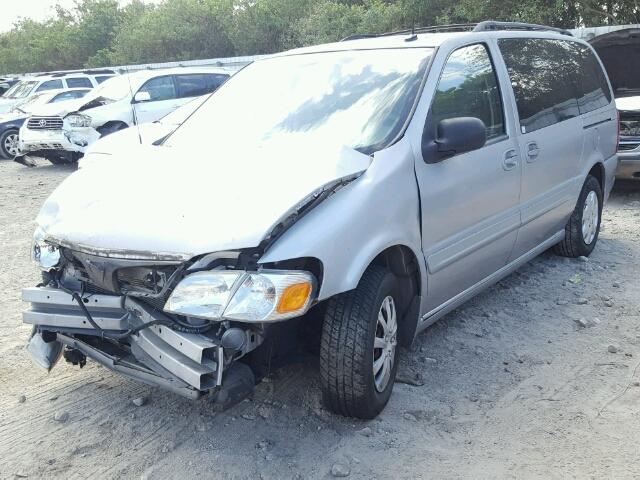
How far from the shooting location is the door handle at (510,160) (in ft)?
14.0

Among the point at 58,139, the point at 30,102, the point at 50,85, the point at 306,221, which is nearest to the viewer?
the point at 306,221

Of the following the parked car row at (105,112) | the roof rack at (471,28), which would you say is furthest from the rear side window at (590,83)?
the parked car row at (105,112)

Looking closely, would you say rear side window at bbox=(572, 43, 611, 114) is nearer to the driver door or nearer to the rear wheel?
the driver door

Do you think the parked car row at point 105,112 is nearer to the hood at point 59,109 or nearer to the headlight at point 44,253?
the hood at point 59,109

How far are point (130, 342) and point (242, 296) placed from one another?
62cm

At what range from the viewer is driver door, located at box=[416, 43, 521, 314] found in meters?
3.65

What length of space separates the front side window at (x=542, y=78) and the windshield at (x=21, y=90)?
52.5 feet

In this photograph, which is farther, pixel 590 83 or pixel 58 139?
pixel 58 139

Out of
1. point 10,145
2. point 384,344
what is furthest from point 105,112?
point 384,344

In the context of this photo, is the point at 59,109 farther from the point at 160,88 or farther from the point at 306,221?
the point at 306,221

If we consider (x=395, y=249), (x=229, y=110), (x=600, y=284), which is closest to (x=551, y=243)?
(x=600, y=284)

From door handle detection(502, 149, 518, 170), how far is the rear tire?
1506mm

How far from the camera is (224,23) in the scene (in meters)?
36.6

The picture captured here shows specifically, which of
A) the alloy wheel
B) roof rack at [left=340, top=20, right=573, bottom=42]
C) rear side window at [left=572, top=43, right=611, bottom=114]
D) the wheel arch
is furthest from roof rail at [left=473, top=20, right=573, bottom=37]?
the alloy wheel
